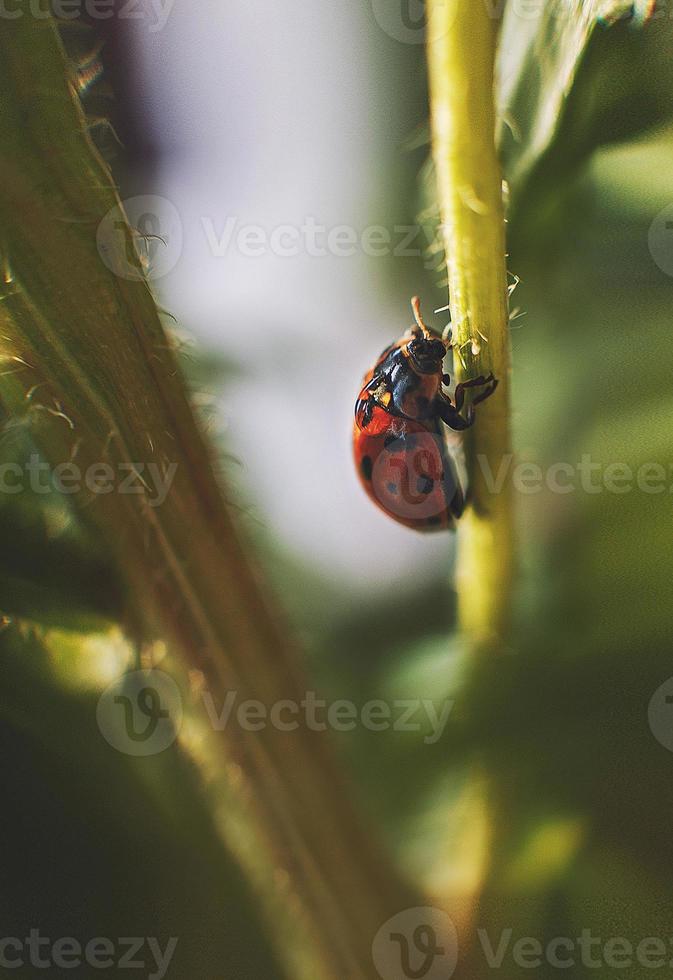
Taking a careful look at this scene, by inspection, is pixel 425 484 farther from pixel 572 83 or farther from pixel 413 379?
pixel 572 83

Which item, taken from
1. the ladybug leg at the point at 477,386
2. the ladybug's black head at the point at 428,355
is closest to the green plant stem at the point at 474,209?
the ladybug leg at the point at 477,386

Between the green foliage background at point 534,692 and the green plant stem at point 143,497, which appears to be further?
the green foliage background at point 534,692

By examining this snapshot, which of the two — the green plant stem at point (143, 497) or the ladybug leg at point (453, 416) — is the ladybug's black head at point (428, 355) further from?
the green plant stem at point (143, 497)

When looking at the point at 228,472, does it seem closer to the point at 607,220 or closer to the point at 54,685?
the point at 54,685

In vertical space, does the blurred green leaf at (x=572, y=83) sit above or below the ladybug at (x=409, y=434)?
above

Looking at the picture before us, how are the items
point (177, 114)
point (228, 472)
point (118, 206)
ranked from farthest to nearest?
point (177, 114)
point (228, 472)
point (118, 206)

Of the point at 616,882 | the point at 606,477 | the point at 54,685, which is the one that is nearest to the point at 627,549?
the point at 606,477
